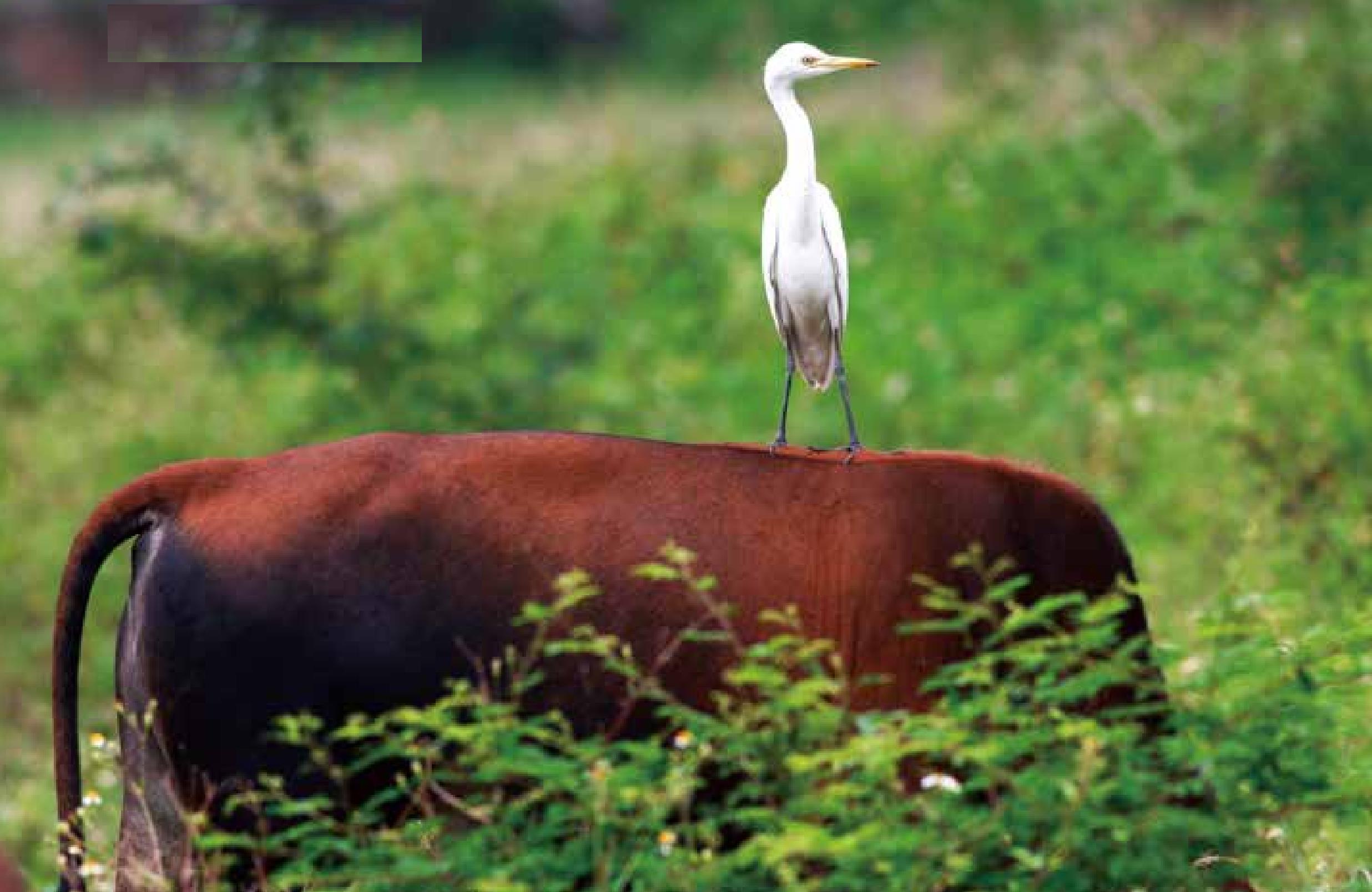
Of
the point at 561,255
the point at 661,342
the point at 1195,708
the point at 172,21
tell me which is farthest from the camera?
the point at 172,21

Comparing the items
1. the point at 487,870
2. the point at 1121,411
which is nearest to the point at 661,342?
the point at 1121,411

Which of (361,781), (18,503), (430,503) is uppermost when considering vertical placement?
(430,503)

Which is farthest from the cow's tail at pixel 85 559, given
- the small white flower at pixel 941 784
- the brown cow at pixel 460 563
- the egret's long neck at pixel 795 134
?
the small white flower at pixel 941 784

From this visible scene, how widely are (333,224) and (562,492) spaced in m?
7.25

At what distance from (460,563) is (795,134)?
124 cm

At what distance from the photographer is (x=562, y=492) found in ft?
17.3

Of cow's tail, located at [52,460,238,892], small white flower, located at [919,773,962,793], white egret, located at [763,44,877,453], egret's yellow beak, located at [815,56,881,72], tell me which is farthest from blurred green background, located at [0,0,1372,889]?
cow's tail, located at [52,460,238,892]

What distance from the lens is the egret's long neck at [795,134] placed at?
549cm

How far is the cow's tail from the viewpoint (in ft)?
17.3

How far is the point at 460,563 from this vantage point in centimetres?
518

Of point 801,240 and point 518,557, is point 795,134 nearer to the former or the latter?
point 801,240

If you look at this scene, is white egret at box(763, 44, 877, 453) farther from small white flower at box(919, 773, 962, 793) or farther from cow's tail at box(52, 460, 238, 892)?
cow's tail at box(52, 460, 238, 892)

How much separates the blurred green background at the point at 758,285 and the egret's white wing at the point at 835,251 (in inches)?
48.1

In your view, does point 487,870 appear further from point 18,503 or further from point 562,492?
point 18,503
